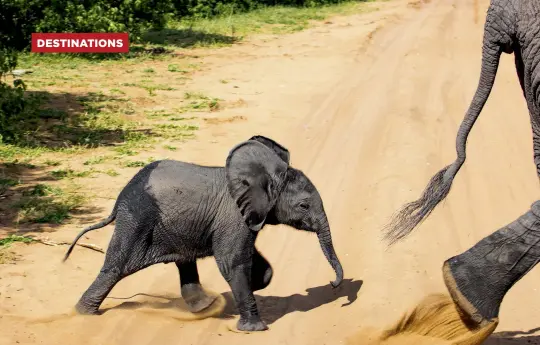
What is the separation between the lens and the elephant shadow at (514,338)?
22.1 feet

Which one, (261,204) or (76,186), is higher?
(261,204)

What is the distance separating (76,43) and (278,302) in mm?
11277

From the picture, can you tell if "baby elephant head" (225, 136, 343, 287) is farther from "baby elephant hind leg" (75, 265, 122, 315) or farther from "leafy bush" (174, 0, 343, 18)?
"leafy bush" (174, 0, 343, 18)

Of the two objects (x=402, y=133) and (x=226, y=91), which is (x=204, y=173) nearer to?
(x=402, y=133)

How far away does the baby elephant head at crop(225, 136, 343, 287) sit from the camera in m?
7.11

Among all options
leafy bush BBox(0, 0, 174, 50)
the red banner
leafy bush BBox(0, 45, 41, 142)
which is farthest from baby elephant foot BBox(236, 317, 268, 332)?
the red banner

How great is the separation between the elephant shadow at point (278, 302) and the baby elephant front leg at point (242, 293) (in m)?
0.28

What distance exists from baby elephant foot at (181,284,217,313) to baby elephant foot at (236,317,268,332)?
482 millimetres

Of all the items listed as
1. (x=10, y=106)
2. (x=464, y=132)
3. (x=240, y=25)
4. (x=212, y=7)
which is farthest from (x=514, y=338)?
(x=212, y=7)

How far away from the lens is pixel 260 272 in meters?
7.53

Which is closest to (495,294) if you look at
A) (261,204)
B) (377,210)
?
(261,204)

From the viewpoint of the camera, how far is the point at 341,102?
14789 mm

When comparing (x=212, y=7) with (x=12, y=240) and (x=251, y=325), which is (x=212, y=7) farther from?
(x=251, y=325)

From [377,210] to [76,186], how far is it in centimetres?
320
